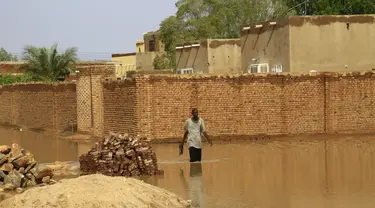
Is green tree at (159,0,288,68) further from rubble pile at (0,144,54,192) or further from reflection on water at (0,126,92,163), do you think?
rubble pile at (0,144,54,192)

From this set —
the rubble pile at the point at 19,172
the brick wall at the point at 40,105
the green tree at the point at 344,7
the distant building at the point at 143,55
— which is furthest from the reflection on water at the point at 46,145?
the green tree at the point at 344,7

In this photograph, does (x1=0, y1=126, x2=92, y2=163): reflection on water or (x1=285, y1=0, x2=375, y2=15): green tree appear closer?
(x1=0, y1=126, x2=92, y2=163): reflection on water

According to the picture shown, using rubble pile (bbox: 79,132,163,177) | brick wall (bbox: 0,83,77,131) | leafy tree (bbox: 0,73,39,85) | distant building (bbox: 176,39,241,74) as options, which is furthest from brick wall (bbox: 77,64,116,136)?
leafy tree (bbox: 0,73,39,85)

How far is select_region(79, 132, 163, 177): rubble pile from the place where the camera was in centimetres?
1595

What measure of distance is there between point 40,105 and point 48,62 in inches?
500

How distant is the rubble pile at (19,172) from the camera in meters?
15.0

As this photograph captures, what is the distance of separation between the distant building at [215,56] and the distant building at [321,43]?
24.2 feet

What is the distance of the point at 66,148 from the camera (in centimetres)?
2495

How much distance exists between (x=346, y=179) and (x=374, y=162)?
3.09 metres

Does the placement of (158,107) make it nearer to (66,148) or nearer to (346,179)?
(66,148)

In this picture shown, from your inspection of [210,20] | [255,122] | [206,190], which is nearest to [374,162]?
[206,190]

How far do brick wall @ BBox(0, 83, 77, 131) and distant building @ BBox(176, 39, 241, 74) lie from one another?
9.36m

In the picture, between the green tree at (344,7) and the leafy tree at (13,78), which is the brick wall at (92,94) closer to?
the leafy tree at (13,78)

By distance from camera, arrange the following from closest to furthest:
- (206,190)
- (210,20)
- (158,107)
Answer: (206,190)
(158,107)
(210,20)
